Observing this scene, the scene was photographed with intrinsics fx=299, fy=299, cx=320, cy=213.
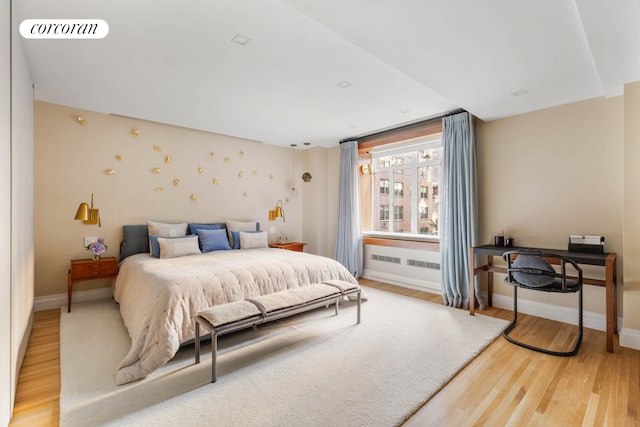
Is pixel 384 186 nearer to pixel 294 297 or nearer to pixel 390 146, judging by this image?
pixel 390 146

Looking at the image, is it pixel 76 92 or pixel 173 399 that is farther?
pixel 76 92

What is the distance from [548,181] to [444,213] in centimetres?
118

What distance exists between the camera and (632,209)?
2686mm

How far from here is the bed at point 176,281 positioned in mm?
2254

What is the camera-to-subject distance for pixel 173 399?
6.31 ft

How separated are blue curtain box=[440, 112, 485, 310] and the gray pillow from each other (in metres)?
0.88

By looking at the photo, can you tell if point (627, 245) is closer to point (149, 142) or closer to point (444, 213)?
point (444, 213)

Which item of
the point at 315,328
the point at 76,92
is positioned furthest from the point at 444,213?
the point at 76,92

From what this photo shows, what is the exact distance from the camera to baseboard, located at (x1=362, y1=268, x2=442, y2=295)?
14.5 feet

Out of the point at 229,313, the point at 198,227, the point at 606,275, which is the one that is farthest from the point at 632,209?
the point at 198,227

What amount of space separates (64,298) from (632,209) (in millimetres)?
6145

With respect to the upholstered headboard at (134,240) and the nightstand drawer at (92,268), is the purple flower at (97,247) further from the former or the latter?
the upholstered headboard at (134,240)

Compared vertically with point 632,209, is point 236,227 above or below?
below

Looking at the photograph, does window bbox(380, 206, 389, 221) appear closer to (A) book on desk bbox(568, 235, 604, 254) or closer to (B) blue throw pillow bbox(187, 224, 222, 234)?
(A) book on desk bbox(568, 235, 604, 254)
